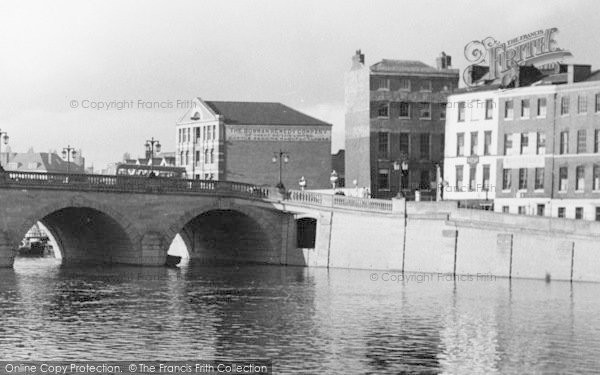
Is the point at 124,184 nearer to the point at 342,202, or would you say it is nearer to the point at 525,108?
the point at 342,202

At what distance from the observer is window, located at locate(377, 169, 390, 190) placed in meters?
134

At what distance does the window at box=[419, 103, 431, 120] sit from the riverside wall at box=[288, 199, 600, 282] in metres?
25.3

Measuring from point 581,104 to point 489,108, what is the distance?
9.52 metres

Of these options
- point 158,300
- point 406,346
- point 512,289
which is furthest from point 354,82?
point 406,346

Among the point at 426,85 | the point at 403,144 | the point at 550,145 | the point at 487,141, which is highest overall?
the point at 426,85

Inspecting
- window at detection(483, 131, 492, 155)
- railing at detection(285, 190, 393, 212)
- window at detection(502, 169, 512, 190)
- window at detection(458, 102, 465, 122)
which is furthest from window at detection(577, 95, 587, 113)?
railing at detection(285, 190, 393, 212)

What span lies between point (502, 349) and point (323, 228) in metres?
49.0

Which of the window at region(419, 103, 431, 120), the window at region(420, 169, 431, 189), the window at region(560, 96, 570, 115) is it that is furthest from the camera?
the window at region(420, 169, 431, 189)

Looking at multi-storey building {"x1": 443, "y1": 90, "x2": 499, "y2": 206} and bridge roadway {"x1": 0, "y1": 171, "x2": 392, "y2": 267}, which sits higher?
multi-storey building {"x1": 443, "y1": 90, "x2": 499, "y2": 206}

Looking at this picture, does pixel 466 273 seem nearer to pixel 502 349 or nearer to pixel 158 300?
pixel 158 300

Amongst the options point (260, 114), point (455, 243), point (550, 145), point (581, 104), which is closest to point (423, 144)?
point (550, 145)

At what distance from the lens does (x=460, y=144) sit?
119m

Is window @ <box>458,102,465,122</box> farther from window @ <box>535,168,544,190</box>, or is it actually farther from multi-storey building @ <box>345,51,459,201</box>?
multi-storey building @ <box>345,51,459,201</box>

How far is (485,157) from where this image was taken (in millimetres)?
116062
